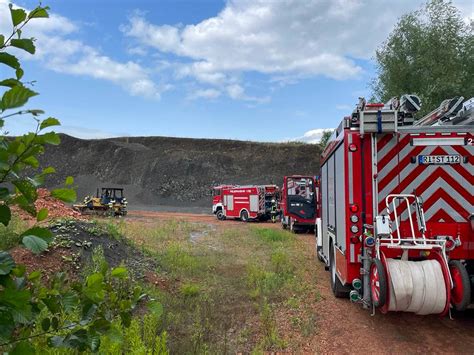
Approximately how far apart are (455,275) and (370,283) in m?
1.05

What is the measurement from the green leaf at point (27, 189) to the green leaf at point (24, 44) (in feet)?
1.53

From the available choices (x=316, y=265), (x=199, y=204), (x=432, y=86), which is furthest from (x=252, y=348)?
(x=199, y=204)

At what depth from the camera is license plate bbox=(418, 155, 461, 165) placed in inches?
250

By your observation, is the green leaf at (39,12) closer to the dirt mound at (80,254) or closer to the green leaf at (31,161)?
the green leaf at (31,161)

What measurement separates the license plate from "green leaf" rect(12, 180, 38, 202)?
6.02m

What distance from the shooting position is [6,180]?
1439 mm

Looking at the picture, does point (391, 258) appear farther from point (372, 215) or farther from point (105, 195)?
point (105, 195)

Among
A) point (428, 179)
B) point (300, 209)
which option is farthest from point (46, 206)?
point (300, 209)

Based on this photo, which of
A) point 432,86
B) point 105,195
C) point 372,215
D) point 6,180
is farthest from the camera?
point 105,195

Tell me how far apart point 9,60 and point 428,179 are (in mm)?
6225

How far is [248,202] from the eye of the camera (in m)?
29.7

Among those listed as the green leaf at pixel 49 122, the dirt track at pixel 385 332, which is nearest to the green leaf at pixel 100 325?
the green leaf at pixel 49 122

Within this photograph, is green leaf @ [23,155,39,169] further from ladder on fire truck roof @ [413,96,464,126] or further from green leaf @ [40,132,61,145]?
ladder on fire truck roof @ [413,96,464,126]

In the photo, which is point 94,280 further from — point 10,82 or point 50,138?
point 10,82
